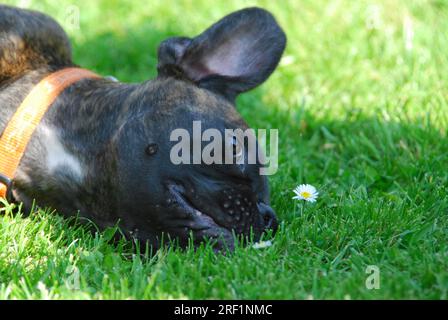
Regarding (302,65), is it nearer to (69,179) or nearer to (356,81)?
(356,81)

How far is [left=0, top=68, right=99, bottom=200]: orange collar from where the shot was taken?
370 cm

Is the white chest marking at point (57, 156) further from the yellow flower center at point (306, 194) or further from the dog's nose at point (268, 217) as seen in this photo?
the yellow flower center at point (306, 194)

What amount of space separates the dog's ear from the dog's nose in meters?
0.60

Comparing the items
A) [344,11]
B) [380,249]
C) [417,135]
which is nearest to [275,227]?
[380,249]

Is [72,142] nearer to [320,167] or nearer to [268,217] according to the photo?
[268,217]

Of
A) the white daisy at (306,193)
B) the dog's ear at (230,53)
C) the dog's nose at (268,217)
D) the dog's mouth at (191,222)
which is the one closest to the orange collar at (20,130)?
the dog's ear at (230,53)

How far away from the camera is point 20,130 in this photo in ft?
12.2

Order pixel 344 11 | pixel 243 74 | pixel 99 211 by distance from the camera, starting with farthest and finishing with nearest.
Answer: pixel 344 11, pixel 243 74, pixel 99 211

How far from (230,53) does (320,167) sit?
1.20 metres

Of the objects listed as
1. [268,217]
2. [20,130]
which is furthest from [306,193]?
[20,130]

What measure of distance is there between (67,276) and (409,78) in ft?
10.8

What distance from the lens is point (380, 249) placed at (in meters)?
3.53

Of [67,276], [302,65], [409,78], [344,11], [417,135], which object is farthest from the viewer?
[344,11]

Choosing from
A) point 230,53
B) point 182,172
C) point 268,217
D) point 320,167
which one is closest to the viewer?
point 182,172
